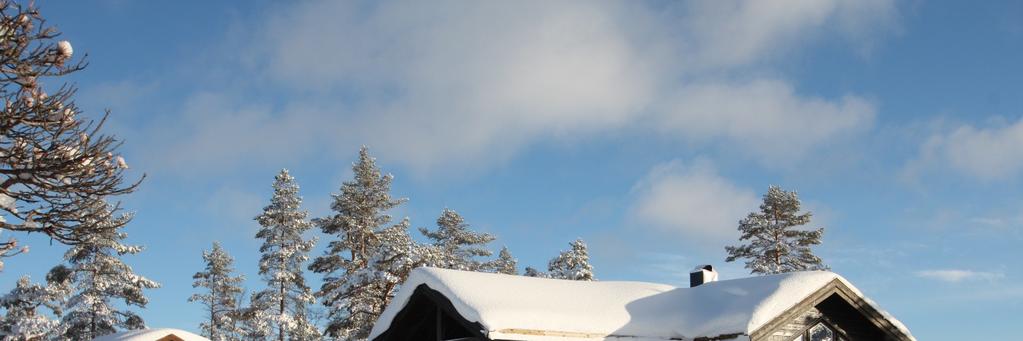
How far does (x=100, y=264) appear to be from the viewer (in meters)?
36.4

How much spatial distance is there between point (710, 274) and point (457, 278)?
23.9ft

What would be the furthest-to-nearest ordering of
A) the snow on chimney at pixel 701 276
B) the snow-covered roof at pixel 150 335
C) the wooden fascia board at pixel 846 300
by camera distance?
the snow-covered roof at pixel 150 335 → the snow on chimney at pixel 701 276 → the wooden fascia board at pixel 846 300

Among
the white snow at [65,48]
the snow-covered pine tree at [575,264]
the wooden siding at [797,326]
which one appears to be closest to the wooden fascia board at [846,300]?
the wooden siding at [797,326]

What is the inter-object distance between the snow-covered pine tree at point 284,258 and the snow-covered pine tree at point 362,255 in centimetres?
113

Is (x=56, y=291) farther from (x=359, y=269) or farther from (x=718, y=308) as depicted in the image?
(x=718, y=308)

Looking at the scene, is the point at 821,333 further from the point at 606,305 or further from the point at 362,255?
the point at 362,255

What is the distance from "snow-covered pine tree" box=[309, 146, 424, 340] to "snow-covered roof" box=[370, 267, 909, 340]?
14.0 meters

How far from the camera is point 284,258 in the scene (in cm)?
3553

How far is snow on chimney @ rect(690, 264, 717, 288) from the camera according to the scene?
2022cm

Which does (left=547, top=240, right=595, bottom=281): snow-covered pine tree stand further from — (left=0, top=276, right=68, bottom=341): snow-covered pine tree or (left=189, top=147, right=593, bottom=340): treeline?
(left=0, top=276, right=68, bottom=341): snow-covered pine tree

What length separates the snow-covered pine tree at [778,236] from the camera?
125 feet

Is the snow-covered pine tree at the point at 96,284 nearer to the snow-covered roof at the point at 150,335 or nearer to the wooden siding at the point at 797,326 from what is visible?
the snow-covered roof at the point at 150,335

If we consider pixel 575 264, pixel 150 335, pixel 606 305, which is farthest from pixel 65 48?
pixel 575 264

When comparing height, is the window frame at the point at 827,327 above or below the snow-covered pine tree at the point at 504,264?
below
